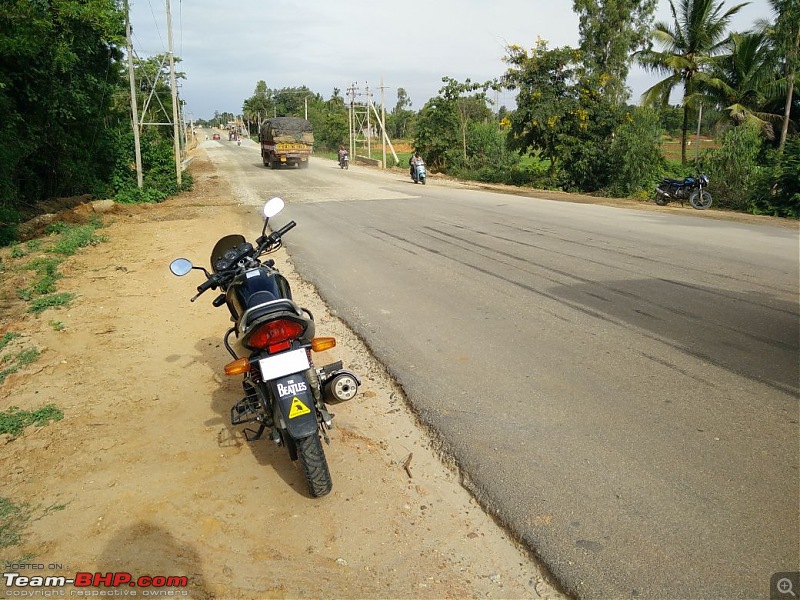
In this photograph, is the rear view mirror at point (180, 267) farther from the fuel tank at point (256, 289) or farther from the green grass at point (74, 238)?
the green grass at point (74, 238)

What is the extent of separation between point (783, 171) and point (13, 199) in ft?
63.3

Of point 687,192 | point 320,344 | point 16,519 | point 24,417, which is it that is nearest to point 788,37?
point 687,192

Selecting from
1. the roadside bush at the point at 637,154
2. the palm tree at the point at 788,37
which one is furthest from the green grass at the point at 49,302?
the palm tree at the point at 788,37

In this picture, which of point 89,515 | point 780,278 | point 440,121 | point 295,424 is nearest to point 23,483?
point 89,515

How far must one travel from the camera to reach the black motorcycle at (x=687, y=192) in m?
17.7

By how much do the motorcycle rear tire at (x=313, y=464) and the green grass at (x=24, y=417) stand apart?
2.24 metres

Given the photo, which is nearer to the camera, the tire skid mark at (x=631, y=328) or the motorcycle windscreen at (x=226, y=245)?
the motorcycle windscreen at (x=226, y=245)

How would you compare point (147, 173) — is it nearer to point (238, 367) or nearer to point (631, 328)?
point (631, 328)

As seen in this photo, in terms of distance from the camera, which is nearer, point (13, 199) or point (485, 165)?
point (13, 199)

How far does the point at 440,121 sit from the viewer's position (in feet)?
117

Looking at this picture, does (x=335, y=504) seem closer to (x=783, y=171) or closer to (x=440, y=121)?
(x=783, y=171)

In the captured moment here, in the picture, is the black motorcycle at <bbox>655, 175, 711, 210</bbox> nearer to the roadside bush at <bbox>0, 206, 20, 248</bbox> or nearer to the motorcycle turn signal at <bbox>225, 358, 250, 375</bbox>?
the roadside bush at <bbox>0, 206, 20, 248</bbox>

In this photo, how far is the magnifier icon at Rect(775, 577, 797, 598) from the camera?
2.63 metres

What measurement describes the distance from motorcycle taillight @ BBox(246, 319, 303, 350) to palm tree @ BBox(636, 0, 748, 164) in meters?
24.7
